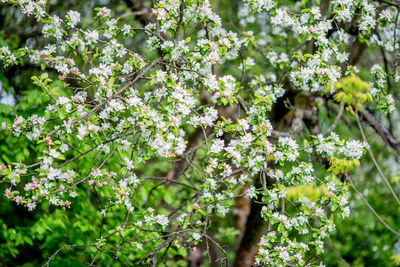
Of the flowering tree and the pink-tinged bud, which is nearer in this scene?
the flowering tree

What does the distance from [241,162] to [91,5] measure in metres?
3.50

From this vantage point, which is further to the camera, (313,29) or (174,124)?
(313,29)

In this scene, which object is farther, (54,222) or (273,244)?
(54,222)

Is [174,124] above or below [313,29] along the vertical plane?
below

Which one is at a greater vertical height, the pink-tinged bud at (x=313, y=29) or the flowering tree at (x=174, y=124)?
the pink-tinged bud at (x=313, y=29)

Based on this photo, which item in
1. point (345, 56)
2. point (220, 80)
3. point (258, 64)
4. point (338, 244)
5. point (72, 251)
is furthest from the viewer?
point (338, 244)

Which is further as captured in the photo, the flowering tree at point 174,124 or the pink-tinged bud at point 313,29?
the pink-tinged bud at point 313,29

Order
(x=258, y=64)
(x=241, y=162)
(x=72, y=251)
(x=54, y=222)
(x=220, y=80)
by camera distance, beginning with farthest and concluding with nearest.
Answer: (x=258, y=64) → (x=72, y=251) → (x=54, y=222) → (x=241, y=162) → (x=220, y=80)

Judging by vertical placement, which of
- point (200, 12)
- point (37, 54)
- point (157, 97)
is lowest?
point (157, 97)

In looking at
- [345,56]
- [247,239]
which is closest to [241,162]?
[345,56]

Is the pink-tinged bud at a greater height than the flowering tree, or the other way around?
the pink-tinged bud

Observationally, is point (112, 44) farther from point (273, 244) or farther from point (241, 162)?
point (273, 244)

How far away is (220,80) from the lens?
8.97ft

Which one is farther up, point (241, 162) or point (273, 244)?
point (241, 162)
